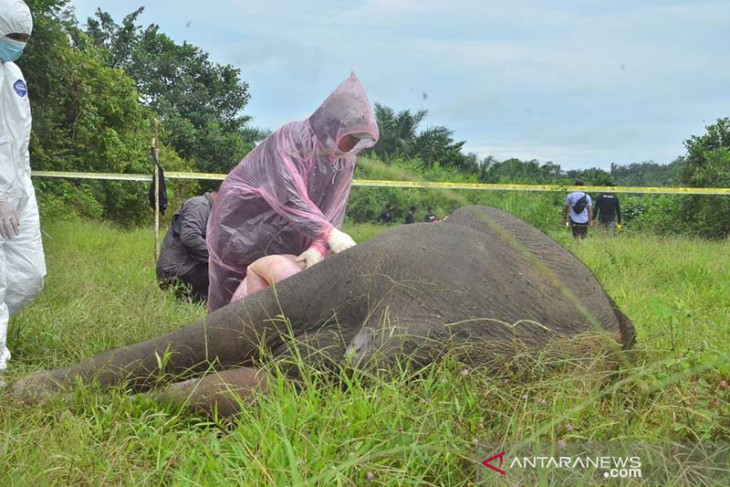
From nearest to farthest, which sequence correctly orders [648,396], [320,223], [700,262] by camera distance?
[648,396] < [320,223] < [700,262]

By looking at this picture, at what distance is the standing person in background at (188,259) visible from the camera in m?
6.07

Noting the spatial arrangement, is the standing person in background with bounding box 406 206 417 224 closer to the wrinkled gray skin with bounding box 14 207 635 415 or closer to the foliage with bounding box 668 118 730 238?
the wrinkled gray skin with bounding box 14 207 635 415

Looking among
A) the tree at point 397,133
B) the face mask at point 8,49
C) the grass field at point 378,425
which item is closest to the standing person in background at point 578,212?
the tree at point 397,133

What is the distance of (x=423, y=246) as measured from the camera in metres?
3.02

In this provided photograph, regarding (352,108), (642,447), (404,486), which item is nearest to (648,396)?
(642,447)

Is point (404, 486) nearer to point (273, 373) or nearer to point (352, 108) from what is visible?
point (273, 373)

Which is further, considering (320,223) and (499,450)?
(320,223)

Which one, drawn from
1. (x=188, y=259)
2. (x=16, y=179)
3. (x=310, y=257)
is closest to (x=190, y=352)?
(x=310, y=257)

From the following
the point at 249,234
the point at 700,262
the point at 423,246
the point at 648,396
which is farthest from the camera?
the point at 700,262

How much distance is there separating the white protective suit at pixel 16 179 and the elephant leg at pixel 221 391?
5.01ft

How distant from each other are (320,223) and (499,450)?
1.91 meters

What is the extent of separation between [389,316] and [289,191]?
1.34 m

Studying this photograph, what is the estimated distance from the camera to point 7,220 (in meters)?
3.88

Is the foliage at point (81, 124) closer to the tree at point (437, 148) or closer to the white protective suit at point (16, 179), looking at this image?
the white protective suit at point (16, 179)
